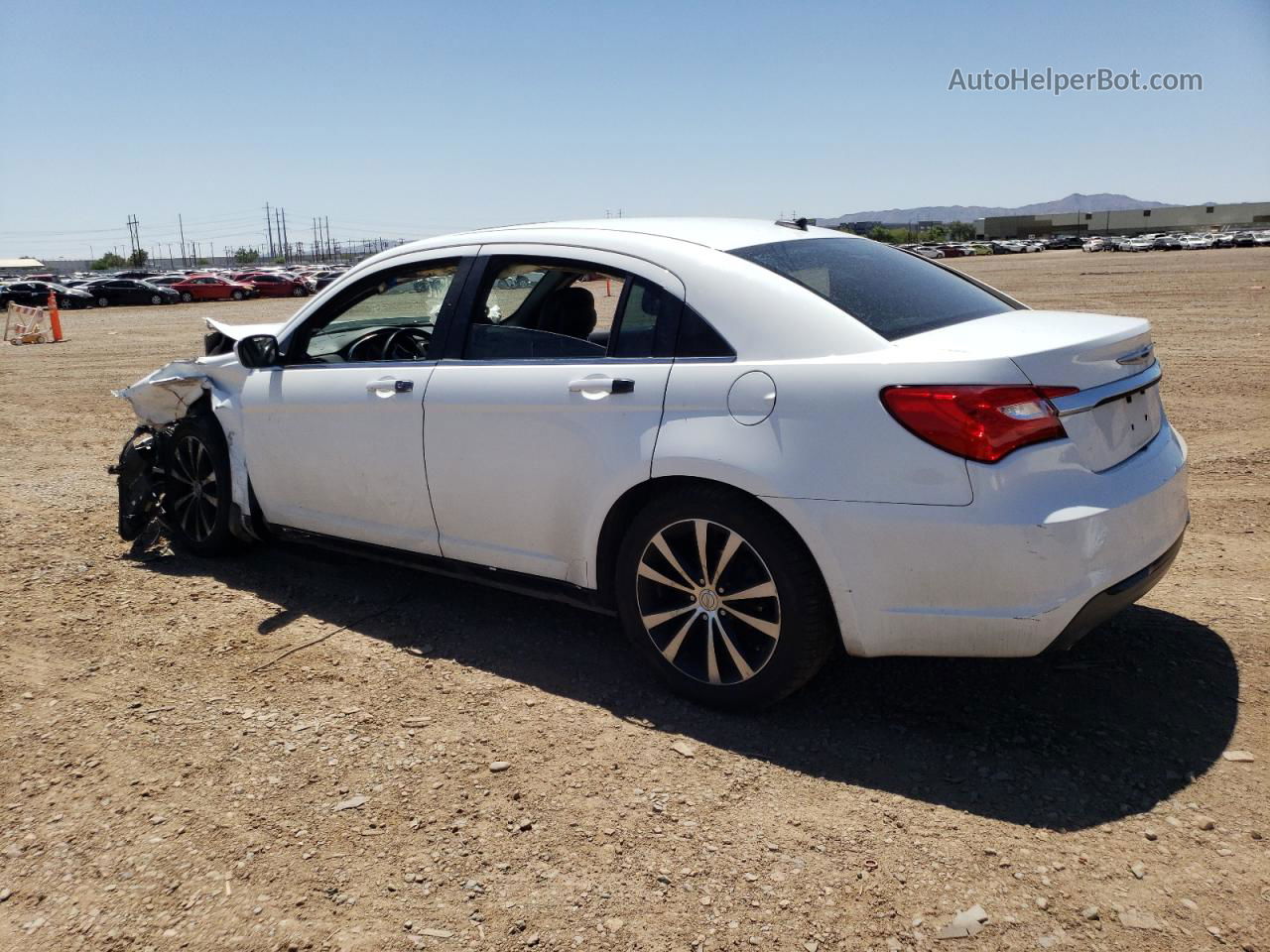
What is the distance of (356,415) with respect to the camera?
A: 4602mm

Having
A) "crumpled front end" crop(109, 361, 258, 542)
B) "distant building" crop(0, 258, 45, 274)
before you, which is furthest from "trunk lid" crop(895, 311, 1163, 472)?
"distant building" crop(0, 258, 45, 274)

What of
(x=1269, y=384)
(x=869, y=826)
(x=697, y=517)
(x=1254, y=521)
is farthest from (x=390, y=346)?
(x=1269, y=384)

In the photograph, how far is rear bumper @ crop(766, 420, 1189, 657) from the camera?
304 centimetres

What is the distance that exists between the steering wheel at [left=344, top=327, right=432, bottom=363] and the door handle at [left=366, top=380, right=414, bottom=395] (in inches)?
17.5

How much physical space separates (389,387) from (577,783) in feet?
6.40

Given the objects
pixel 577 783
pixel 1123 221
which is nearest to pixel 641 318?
pixel 577 783

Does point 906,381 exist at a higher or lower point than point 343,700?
higher

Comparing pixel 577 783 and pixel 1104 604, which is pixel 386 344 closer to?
pixel 577 783

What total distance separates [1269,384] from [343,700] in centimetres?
942

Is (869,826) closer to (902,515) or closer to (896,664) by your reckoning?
(902,515)

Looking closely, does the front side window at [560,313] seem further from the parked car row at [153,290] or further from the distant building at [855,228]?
the parked car row at [153,290]

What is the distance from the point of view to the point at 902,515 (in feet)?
10.3

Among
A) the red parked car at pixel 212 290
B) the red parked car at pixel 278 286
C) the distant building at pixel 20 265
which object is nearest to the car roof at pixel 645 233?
the red parked car at pixel 212 290

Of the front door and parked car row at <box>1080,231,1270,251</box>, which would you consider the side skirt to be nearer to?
the front door
